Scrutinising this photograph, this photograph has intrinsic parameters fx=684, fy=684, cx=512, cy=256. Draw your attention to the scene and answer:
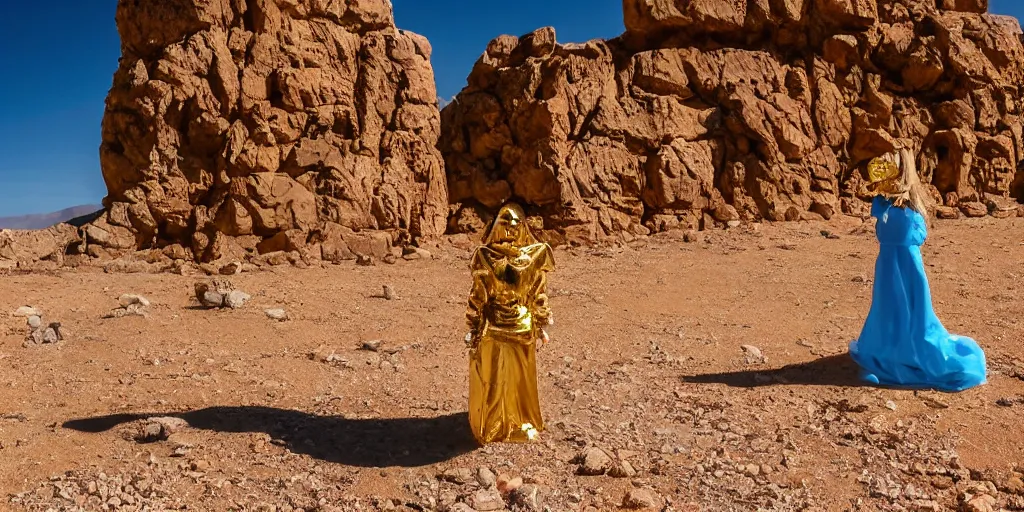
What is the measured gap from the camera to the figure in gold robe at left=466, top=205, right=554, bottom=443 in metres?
4.71

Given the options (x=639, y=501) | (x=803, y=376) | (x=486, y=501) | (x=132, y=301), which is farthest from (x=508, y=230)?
(x=132, y=301)

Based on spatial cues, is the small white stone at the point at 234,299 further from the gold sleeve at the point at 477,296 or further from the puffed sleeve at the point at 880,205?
the puffed sleeve at the point at 880,205

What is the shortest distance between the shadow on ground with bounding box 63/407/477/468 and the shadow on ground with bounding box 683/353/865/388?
99.2 inches

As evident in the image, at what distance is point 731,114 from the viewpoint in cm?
1659

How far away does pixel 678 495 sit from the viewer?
4.10m

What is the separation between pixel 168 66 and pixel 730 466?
1390 centimetres

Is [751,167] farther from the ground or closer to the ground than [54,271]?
farther from the ground

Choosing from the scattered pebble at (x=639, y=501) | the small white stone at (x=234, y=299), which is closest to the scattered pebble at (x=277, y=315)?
the small white stone at (x=234, y=299)

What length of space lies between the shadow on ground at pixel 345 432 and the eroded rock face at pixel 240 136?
9095 millimetres

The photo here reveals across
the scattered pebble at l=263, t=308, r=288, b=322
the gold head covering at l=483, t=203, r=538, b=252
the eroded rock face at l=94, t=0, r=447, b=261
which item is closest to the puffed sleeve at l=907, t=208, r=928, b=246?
the gold head covering at l=483, t=203, r=538, b=252

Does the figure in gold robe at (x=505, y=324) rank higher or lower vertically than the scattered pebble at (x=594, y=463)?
higher

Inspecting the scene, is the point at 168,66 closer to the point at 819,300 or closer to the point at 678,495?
the point at 819,300

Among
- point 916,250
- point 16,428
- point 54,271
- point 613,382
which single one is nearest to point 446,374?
point 613,382

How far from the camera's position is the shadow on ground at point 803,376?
6.14 m
